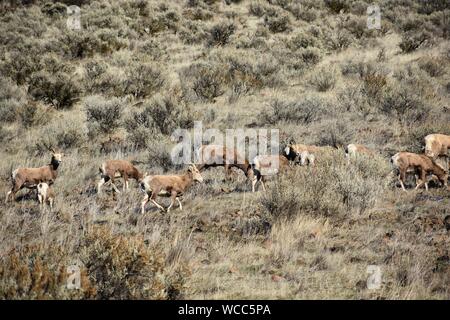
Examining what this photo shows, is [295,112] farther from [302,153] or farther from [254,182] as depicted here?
[254,182]

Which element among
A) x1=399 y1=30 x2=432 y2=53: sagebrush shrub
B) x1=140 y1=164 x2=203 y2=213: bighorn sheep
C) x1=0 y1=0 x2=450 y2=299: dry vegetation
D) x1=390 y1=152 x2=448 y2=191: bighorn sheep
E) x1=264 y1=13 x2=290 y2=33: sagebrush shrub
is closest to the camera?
x1=0 y1=0 x2=450 y2=299: dry vegetation

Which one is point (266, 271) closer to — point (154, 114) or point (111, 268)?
point (111, 268)

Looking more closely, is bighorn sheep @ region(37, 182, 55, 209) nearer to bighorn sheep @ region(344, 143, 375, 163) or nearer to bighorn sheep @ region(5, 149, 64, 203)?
bighorn sheep @ region(5, 149, 64, 203)

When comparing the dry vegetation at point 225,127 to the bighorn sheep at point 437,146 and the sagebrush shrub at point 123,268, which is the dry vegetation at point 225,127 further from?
the bighorn sheep at point 437,146

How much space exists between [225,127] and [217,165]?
350cm

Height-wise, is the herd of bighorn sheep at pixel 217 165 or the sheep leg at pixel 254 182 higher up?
the herd of bighorn sheep at pixel 217 165

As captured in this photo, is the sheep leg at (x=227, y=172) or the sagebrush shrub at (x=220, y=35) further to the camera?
the sagebrush shrub at (x=220, y=35)

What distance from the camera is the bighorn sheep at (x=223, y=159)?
10.1 m

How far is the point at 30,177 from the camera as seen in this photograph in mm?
9258

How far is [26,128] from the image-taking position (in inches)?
564

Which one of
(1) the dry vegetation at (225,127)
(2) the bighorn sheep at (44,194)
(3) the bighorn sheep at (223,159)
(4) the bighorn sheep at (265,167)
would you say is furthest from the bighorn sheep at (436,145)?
(2) the bighorn sheep at (44,194)

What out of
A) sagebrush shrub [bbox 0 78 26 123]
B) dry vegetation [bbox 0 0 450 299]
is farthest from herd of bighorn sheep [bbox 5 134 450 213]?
sagebrush shrub [bbox 0 78 26 123]

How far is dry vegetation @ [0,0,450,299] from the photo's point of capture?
5.12 meters
